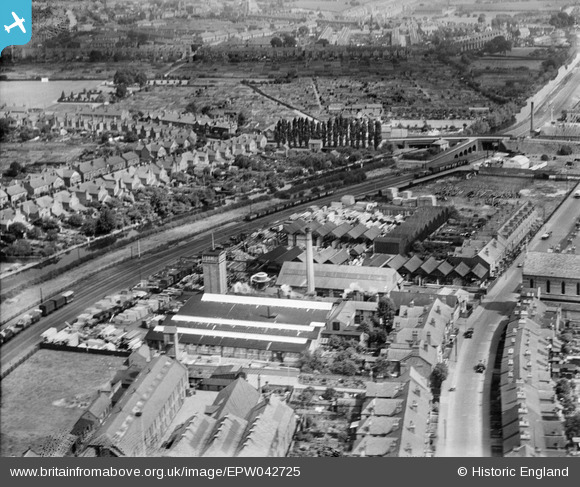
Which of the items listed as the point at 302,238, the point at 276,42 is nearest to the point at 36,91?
the point at 276,42

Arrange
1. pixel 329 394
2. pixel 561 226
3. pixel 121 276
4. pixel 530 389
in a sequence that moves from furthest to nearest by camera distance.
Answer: pixel 561 226 < pixel 121 276 < pixel 329 394 < pixel 530 389

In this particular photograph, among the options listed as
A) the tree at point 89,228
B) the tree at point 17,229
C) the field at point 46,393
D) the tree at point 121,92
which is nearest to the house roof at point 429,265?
the field at point 46,393

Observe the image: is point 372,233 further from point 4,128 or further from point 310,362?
point 4,128

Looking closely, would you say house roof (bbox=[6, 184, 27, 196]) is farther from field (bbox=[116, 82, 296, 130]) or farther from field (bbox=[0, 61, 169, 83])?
field (bbox=[0, 61, 169, 83])

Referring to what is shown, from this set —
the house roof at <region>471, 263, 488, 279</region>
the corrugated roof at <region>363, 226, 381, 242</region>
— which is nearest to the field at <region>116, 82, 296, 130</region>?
the corrugated roof at <region>363, 226, 381, 242</region>

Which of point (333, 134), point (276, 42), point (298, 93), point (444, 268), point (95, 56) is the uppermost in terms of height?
point (276, 42)

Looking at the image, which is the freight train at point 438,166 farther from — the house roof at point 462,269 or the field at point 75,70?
the field at point 75,70
